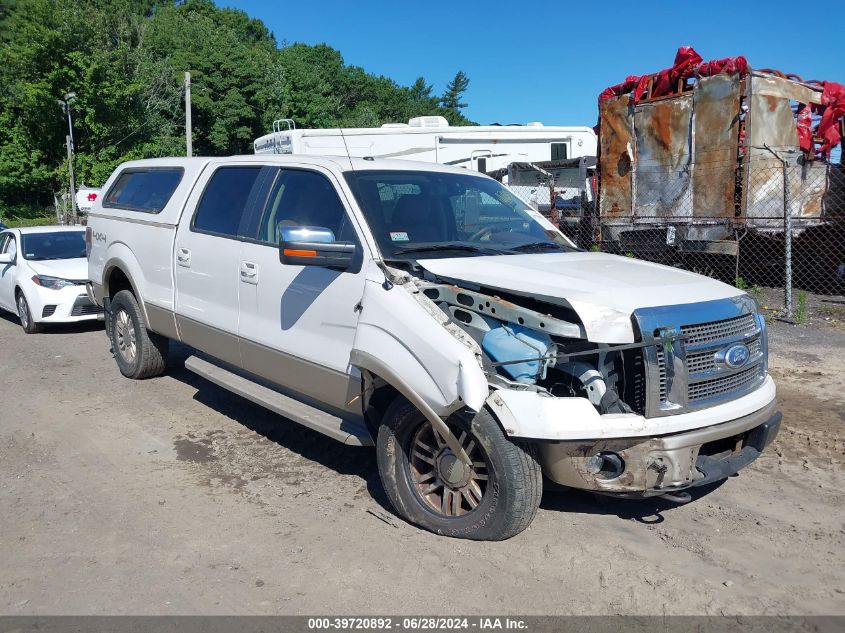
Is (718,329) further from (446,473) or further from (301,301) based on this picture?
(301,301)

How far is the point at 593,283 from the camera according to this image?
3.92 m

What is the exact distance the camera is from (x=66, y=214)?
107ft

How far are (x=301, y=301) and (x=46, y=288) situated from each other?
271 inches

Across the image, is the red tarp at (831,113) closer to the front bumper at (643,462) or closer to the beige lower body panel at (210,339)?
the front bumper at (643,462)

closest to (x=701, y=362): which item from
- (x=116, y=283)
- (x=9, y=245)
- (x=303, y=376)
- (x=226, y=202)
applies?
(x=303, y=376)

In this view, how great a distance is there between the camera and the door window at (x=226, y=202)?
5.46 m

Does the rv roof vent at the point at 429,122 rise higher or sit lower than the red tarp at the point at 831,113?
higher

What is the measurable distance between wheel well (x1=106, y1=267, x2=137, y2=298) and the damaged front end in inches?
172

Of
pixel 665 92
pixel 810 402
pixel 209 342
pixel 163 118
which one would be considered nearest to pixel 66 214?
pixel 163 118

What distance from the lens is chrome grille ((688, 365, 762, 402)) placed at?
376 centimetres

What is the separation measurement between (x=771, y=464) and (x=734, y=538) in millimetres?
1284

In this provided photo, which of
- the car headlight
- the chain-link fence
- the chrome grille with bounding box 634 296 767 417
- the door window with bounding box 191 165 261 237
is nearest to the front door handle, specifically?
the door window with bounding box 191 165 261 237

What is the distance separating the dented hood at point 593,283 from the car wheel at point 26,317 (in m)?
7.96

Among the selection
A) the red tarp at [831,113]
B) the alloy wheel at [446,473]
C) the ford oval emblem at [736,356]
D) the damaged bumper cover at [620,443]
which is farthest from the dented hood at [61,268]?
the red tarp at [831,113]
